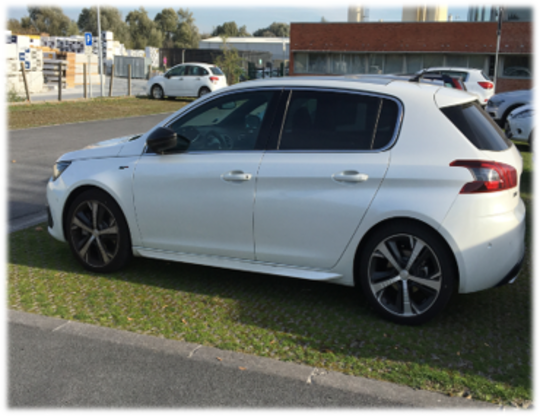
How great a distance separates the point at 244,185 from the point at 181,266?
4.90 feet

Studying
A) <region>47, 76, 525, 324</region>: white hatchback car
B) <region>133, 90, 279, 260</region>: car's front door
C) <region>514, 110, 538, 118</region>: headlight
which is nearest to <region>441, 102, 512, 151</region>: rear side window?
<region>47, 76, 525, 324</region>: white hatchback car

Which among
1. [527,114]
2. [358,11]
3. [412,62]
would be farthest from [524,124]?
[358,11]

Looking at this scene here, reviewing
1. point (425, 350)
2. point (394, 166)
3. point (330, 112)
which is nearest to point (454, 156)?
point (394, 166)

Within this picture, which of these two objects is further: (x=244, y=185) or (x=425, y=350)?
(x=244, y=185)

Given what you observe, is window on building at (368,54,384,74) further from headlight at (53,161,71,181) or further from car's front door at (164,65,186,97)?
headlight at (53,161,71,181)

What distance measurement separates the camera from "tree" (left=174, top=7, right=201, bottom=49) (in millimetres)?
101562

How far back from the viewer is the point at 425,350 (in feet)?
13.3

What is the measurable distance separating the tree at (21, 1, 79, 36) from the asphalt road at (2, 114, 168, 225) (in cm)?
7794

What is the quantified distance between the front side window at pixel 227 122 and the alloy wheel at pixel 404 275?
1374mm

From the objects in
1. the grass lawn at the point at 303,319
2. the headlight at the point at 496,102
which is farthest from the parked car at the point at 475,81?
the grass lawn at the point at 303,319

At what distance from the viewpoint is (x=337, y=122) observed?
4.65 meters

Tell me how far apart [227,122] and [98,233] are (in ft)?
5.19

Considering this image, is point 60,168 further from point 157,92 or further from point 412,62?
point 412,62

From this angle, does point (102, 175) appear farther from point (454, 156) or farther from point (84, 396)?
point (454, 156)
